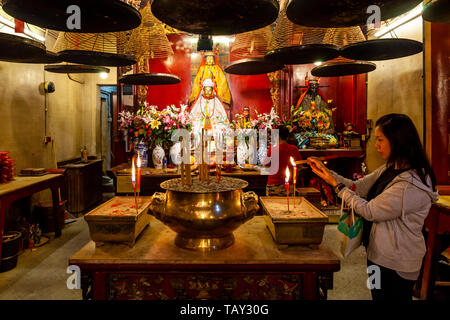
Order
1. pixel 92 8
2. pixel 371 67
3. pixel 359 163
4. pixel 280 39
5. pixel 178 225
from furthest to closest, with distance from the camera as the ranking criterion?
pixel 359 163, pixel 371 67, pixel 280 39, pixel 178 225, pixel 92 8

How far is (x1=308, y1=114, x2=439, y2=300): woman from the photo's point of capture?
1.68 m

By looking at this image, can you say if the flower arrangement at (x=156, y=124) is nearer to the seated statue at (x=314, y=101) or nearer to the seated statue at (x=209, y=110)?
the seated statue at (x=209, y=110)

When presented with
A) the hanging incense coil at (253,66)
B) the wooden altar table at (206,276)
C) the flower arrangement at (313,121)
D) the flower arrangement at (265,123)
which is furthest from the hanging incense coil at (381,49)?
the flower arrangement at (313,121)

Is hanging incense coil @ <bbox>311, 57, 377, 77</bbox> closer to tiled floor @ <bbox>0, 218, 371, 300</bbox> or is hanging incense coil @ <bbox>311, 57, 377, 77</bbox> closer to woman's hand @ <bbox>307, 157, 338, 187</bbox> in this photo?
woman's hand @ <bbox>307, 157, 338, 187</bbox>

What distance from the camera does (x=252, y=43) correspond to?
→ 102 inches

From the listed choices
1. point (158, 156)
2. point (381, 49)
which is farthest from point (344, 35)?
point (158, 156)

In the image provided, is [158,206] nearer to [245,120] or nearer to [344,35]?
[344,35]

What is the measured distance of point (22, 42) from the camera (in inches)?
82.7

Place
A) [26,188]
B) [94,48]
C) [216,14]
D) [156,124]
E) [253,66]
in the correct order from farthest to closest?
[156,124]
[26,188]
[253,66]
[94,48]
[216,14]

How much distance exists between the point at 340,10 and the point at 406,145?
839 millimetres

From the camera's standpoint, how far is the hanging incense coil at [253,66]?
9.32 feet
